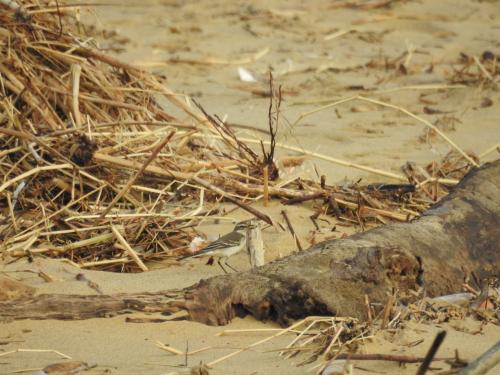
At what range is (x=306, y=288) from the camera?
3.57 metres

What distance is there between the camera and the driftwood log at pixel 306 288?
358 cm

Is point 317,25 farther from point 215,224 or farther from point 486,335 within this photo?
point 486,335

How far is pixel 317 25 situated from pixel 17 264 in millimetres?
6692

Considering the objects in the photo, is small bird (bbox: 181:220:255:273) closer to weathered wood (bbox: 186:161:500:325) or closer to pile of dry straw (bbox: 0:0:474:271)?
pile of dry straw (bbox: 0:0:474:271)

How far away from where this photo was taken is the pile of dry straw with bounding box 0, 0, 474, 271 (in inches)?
183

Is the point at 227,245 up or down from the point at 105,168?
down

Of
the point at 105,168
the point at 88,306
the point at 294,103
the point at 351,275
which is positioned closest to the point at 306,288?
the point at 351,275

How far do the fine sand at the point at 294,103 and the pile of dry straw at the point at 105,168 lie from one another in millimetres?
163

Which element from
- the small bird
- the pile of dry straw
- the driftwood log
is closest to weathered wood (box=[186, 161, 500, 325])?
the driftwood log

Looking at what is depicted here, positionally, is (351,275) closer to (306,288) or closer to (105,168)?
(306,288)

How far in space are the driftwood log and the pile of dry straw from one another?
0.74 m

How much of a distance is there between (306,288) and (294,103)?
3583 mm

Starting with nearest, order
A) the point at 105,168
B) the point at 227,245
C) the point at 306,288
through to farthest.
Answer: the point at 306,288, the point at 227,245, the point at 105,168

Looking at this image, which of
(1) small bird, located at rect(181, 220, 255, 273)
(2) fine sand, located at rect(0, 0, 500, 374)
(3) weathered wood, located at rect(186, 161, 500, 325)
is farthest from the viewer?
(1) small bird, located at rect(181, 220, 255, 273)
